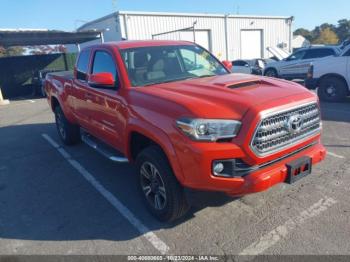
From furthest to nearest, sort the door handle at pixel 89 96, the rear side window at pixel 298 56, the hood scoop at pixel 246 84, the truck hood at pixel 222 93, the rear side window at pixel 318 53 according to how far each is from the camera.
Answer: the rear side window at pixel 298 56 → the rear side window at pixel 318 53 → the door handle at pixel 89 96 → the hood scoop at pixel 246 84 → the truck hood at pixel 222 93

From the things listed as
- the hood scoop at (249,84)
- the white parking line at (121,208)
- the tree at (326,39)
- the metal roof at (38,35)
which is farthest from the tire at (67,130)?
the tree at (326,39)

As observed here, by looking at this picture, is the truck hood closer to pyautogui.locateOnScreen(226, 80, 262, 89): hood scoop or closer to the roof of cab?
pyautogui.locateOnScreen(226, 80, 262, 89): hood scoop

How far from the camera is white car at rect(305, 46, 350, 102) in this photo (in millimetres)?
9484

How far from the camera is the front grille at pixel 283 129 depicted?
9.62 ft

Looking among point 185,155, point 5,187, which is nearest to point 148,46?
point 185,155

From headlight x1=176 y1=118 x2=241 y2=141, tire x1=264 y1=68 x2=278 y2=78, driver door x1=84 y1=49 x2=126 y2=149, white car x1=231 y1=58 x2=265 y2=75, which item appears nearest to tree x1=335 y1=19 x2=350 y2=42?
white car x1=231 y1=58 x2=265 y2=75

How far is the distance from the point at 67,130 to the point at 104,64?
8.62 feet

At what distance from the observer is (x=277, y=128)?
10.0 ft

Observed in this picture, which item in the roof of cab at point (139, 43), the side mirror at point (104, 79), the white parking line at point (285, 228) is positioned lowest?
the white parking line at point (285, 228)

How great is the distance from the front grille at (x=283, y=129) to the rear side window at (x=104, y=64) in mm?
2065

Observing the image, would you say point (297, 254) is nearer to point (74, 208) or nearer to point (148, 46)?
point (74, 208)

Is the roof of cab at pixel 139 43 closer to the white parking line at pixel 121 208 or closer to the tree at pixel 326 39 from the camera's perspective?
the white parking line at pixel 121 208

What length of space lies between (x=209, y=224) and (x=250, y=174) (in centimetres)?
92

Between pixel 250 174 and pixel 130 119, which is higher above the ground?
pixel 130 119
